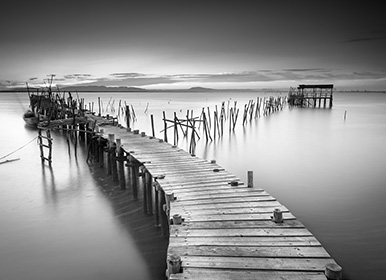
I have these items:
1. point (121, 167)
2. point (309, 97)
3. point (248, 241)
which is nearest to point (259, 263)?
point (248, 241)

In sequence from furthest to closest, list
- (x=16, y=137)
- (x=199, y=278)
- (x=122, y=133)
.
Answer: (x=16, y=137) < (x=122, y=133) < (x=199, y=278)

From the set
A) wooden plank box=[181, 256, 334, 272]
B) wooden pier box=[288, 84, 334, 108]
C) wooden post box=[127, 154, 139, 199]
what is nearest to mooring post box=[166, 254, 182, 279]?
wooden plank box=[181, 256, 334, 272]

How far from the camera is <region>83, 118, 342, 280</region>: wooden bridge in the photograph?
4.37 m

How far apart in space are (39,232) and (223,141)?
16.3 metres

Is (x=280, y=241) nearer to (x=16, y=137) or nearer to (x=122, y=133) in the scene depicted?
(x=122, y=133)

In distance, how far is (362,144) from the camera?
72.0 feet

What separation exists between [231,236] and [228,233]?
0.11 m

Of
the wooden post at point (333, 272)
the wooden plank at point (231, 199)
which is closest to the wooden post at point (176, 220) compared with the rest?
the wooden plank at point (231, 199)

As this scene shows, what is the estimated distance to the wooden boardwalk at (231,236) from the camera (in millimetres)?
4383

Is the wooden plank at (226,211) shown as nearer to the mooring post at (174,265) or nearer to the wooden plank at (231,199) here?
the wooden plank at (231,199)

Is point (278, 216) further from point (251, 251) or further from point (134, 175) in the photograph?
point (134, 175)

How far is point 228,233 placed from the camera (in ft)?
18.1

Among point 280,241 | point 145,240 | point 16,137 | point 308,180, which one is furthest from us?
point 16,137

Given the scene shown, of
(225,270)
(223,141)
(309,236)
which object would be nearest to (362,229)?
(309,236)
